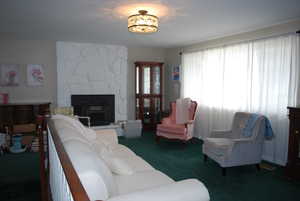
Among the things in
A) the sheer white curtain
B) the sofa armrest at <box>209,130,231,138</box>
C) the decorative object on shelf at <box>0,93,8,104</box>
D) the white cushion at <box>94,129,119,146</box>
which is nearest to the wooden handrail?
the white cushion at <box>94,129,119,146</box>

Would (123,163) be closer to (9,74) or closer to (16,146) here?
(16,146)

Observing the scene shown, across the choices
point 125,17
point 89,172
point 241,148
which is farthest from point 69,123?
point 241,148

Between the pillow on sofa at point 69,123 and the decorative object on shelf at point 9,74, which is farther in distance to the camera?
the decorative object on shelf at point 9,74

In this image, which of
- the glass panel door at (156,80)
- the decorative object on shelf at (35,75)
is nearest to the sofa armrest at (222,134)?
the glass panel door at (156,80)

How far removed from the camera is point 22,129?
184 inches

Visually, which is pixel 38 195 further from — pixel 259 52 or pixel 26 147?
pixel 259 52

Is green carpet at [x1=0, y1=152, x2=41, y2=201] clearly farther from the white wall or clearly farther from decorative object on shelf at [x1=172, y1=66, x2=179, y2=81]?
decorative object on shelf at [x1=172, y1=66, x2=179, y2=81]

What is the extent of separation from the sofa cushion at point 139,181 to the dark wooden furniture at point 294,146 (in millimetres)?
2118

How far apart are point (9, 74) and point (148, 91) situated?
345 cm

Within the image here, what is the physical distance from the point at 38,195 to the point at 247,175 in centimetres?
291

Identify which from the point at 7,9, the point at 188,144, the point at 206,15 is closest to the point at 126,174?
the point at 206,15

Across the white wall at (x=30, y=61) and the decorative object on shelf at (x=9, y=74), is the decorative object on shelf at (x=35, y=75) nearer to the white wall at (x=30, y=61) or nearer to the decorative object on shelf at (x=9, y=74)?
the white wall at (x=30, y=61)

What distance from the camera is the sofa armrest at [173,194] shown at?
1381 mm

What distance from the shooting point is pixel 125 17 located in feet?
11.0
